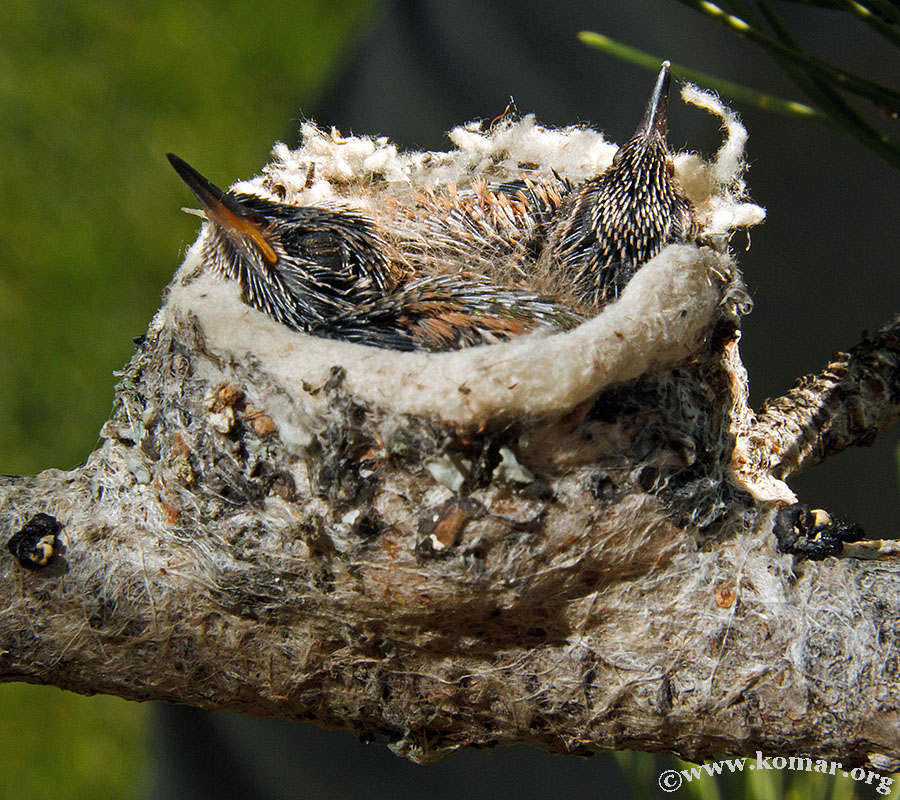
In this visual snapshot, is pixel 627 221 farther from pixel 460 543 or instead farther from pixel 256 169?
pixel 256 169

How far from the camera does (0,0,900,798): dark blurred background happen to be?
6.46 feet

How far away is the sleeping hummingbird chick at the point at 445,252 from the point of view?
108 cm

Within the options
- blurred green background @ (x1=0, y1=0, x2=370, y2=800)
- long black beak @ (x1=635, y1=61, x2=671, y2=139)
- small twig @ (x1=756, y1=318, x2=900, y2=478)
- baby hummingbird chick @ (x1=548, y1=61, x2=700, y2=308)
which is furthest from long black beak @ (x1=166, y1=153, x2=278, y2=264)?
blurred green background @ (x1=0, y1=0, x2=370, y2=800)

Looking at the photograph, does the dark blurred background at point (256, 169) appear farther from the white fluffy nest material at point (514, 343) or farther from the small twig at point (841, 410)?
the small twig at point (841, 410)

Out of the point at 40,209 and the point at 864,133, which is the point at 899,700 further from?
the point at 40,209

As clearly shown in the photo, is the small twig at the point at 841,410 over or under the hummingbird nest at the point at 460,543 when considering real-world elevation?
over

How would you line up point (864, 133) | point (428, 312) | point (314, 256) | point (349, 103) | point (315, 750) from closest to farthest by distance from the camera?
point (864, 133) → point (428, 312) → point (314, 256) → point (349, 103) → point (315, 750)

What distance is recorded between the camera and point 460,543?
0.87 meters

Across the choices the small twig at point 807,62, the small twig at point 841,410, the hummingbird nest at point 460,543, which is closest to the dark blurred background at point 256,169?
the hummingbird nest at point 460,543

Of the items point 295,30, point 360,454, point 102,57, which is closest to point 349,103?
point 295,30

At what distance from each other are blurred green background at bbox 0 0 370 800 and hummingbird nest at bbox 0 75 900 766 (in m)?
1.74

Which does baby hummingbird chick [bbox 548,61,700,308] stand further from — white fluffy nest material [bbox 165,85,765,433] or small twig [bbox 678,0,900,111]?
small twig [bbox 678,0,900,111]

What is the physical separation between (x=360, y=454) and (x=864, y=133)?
0.57 meters

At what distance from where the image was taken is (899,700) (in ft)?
2.76
